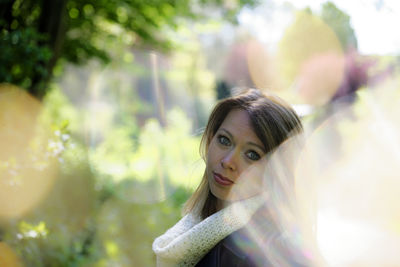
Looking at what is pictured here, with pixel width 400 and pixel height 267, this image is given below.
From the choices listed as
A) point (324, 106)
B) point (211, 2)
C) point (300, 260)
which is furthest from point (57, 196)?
point (324, 106)

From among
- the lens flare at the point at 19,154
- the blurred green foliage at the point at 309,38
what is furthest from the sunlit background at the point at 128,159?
the blurred green foliage at the point at 309,38

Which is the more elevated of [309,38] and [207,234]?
[207,234]

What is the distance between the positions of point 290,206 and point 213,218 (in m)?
0.33

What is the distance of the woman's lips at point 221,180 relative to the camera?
2070 millimetres

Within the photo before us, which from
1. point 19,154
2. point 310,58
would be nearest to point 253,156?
point 19,154

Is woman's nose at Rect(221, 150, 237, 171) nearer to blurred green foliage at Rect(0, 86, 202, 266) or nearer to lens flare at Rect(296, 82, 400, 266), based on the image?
blurred green foliage at Rect(0, 86, 202, 266)

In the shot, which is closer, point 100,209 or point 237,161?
point 237,161

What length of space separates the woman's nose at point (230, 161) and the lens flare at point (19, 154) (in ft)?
7.41

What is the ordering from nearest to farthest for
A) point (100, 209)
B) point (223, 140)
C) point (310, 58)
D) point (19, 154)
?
point (223, 140) < point (19, 154) < point (100, 209) < point (310, 58)

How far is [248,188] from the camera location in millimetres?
2037

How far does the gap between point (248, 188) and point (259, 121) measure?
0.29 metres

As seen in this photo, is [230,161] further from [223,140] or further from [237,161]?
[223,140]

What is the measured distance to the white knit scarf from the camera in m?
1.97

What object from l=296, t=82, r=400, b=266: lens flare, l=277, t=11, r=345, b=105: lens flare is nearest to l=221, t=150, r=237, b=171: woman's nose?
l=296, t=82, r=400, b=266: lens flare
